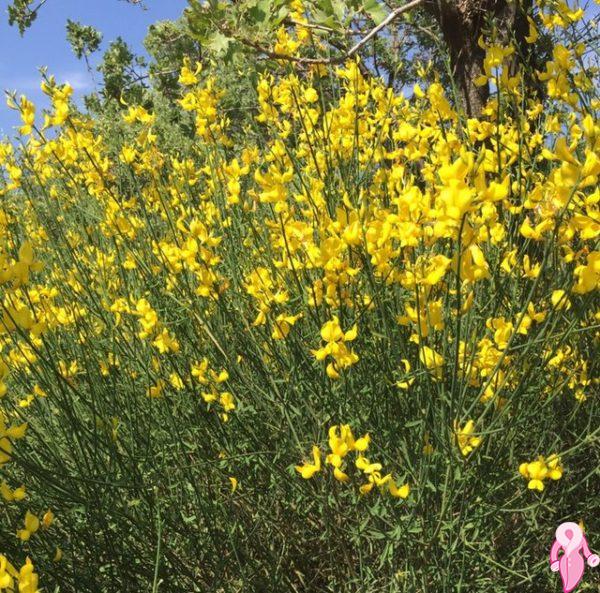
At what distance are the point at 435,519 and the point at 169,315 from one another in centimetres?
127

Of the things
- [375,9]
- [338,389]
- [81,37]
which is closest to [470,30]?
[375,9]

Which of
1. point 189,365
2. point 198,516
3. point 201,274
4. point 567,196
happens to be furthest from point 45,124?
point 567,196

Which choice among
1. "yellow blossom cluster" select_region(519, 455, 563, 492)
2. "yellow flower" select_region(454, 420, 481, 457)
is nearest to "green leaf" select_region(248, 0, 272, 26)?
"yellow flower" select_region(454, 420, 481, 457)

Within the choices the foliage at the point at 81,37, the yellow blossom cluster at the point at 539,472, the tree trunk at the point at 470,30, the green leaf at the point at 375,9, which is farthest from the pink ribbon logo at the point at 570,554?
the foliage at the point at 81,37

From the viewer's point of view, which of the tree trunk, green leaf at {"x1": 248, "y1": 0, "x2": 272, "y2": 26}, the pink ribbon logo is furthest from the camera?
the tree trunk

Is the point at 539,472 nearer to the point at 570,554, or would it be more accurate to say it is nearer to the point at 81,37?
the point at 570,554

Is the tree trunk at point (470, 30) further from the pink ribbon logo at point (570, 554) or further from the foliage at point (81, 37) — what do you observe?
the foliage at point (81, 37)

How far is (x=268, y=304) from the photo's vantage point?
1.82m

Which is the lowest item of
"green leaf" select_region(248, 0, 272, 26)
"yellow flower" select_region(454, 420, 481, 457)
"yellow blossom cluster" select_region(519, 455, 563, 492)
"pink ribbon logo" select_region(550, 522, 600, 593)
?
"pink ribbon logo" select_region(550, 522, 600, 593)

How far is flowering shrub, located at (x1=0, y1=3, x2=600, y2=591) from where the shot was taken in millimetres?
1446

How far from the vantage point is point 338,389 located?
1911mm

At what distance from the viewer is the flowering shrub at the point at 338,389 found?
4.75 feet

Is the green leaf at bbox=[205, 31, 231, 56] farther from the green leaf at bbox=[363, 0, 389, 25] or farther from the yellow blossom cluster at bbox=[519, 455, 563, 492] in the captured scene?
the yellow blossom cluster at bbox=[519, 455, 563, 492]

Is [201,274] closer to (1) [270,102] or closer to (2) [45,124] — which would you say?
(2) [45,124]
